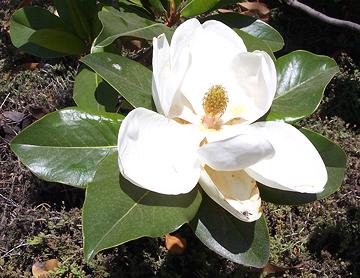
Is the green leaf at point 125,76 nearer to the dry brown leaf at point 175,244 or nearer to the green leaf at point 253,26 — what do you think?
the green leaf at point 253,26

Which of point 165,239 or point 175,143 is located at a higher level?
point 175,143

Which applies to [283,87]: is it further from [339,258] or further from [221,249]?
[339,258]

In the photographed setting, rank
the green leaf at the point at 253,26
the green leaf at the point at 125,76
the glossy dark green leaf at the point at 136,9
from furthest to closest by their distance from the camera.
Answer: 1. the glossy dark green leaf at the point at 136,9
2. the green leaf at the point at 253,26
3. the green leaf at the point at 125,76

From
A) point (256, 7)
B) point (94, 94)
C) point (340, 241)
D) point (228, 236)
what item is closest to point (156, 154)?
point (228, 236)

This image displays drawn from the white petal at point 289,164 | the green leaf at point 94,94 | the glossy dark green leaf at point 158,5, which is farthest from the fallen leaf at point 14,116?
the white petal at point 289,164

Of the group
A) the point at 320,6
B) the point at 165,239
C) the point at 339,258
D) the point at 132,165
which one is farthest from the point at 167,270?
the point at 320,6

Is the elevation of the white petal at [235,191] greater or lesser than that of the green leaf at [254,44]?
lesser
